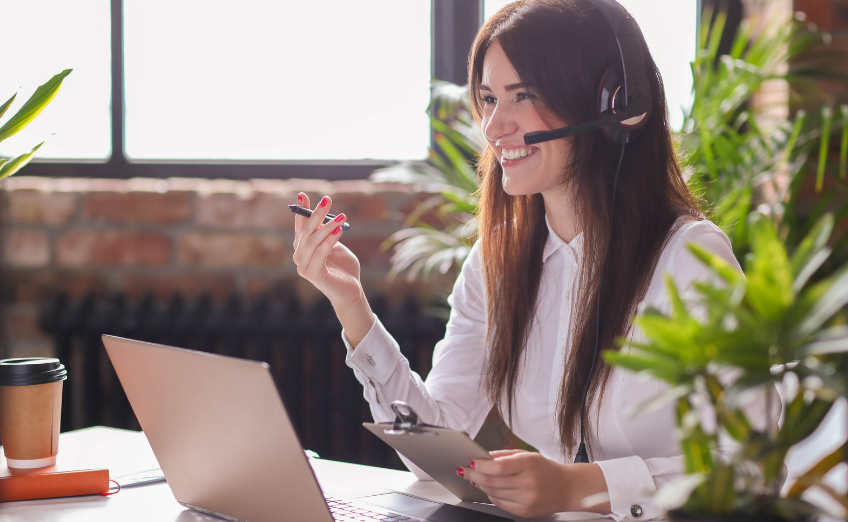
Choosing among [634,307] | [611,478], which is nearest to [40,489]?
[611,478]

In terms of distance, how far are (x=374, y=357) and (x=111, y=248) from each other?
3.97 ft

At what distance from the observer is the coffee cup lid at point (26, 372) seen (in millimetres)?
911

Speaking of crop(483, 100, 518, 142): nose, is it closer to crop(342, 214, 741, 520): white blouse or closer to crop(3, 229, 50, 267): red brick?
crop(342, 214, 741, 520): white blouse

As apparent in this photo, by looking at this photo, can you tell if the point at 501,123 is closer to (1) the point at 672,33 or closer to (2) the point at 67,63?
(1) the point at 672,33

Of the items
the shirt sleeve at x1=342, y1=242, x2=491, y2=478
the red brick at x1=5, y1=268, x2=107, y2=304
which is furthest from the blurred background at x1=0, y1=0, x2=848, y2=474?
the shirt sleeve at x1=342, y1=242, x2=491, y2=478

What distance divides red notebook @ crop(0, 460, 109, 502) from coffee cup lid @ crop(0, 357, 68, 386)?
0.11m

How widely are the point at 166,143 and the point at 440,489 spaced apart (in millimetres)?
1645

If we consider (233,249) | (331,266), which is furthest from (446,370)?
(233,249)

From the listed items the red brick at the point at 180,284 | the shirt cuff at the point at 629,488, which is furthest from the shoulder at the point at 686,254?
the red brick at the point at 180,284

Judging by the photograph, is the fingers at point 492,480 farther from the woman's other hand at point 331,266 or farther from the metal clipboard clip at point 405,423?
the woman's other hand at point 331,266

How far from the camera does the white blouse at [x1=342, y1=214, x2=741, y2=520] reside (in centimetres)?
101

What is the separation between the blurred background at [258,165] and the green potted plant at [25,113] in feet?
3.16

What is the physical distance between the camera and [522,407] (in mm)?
1198

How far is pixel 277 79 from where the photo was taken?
220cm
